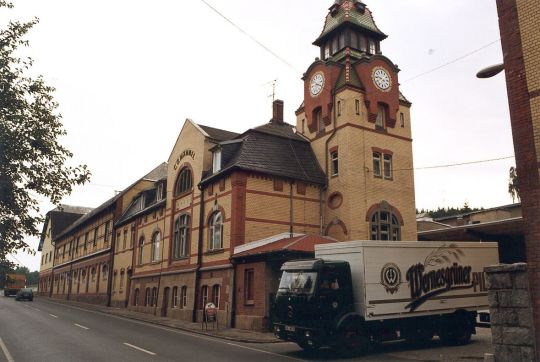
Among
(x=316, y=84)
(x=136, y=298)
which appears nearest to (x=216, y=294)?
(x=136, y=298)

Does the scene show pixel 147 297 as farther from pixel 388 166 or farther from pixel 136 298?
pixel 388 166

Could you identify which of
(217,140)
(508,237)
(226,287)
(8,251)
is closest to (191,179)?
(217,140)

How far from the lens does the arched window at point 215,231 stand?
83.8ft

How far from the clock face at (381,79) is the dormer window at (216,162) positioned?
10547 millimetres

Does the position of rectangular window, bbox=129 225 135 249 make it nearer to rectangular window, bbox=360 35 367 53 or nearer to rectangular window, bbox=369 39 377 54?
rectangular window, bbox=360 35 367 53

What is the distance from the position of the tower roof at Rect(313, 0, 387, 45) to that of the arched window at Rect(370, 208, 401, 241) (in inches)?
489

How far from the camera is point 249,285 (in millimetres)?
22375

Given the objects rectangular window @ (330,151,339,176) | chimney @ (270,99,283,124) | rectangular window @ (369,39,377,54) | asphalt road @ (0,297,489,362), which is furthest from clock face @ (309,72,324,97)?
asphalt road @ (0,297,489,362)

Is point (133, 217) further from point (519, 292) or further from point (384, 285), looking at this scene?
point (519, 292)

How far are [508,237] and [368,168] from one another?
9588 millimetres

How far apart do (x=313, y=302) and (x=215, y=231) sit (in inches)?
522

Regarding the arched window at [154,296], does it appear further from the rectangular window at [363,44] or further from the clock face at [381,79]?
the rectangular window at [363,44]

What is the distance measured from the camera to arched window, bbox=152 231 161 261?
34250mm

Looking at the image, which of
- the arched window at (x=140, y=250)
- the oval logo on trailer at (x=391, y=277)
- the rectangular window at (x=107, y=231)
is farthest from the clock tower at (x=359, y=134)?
the rectangular window at (x=107, y=231)
